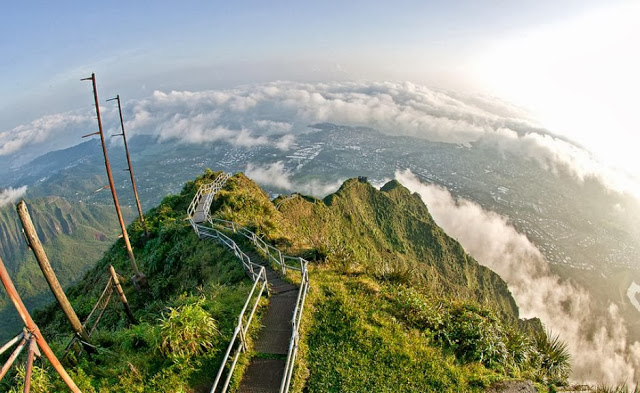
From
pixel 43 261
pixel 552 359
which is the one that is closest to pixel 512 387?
pixel 552 359

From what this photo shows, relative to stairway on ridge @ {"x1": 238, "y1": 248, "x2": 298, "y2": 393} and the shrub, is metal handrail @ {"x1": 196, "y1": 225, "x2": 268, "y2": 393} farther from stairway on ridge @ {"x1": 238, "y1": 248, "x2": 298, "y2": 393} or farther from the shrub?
the shrub

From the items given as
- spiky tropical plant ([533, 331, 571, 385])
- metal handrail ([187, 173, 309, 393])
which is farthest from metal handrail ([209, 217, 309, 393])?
spiky tropical plant ([533, 331, 571, 385])

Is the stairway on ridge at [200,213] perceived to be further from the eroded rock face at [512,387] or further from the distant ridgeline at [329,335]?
the eroded rock face at [512,387]

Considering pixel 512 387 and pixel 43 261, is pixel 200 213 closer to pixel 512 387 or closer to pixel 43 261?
pixel 43 261

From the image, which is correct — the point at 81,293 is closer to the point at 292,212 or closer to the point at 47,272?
the point at 47,272

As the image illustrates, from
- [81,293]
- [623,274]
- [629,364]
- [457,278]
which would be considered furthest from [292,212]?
[623,274]

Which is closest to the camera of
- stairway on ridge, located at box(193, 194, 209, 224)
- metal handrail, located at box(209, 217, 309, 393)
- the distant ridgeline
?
metal handrail, located at box(209, 217, 309, 393)
